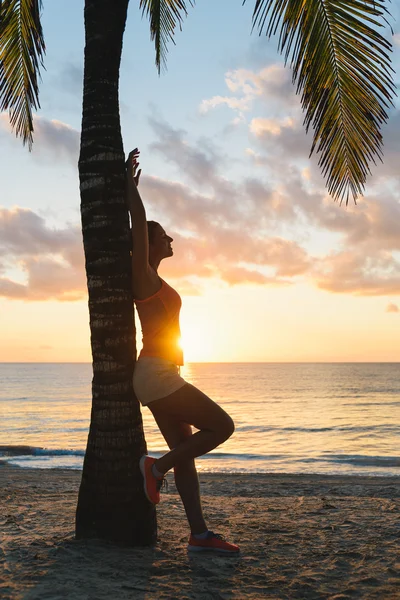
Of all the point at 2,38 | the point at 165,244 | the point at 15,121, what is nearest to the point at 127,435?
the point at 165,244

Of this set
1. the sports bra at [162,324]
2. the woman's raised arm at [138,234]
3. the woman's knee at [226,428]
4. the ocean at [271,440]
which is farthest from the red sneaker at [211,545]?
the ocean at [271,440]

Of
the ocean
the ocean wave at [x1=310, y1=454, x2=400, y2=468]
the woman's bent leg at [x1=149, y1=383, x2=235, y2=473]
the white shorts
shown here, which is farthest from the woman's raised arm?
the ocean wave at [x1=310, y1=454, x2=400, y2=468]

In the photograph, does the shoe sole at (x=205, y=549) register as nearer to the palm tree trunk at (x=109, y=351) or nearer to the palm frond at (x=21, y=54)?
the palm tree trunk at (x=109, y=351)

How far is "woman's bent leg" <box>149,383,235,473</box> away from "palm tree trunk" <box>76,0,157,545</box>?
487 millimetres

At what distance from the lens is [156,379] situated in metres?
4.46

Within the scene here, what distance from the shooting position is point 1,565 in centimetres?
435

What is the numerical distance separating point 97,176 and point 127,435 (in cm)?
227

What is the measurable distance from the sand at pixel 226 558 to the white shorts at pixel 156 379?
4.22 ft

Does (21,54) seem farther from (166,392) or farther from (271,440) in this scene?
(271,440)

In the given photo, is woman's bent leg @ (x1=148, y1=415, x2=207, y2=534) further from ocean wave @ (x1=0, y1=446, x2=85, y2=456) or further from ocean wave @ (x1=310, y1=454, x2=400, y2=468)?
ocean wave @ (x1=0, y1=446, x2=85, y2=456)

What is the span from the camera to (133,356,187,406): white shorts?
445 centimetres

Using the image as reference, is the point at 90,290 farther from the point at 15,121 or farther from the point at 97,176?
the point at 15,121

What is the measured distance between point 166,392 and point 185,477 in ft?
2.57

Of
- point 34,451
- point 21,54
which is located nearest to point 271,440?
point 34,451
